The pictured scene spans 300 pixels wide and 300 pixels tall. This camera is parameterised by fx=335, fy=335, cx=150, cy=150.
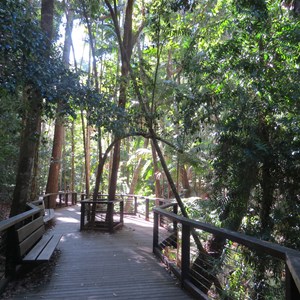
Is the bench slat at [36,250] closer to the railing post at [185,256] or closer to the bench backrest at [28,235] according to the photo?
the bench backrest at [28,235]

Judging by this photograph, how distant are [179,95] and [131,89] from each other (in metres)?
2.51

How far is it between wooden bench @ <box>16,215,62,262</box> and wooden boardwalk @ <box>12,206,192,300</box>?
373 mm

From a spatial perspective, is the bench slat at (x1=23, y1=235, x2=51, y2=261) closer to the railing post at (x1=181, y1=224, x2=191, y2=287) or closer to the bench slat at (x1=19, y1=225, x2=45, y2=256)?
the bench slat at (x1=19, y1=225, x2=45, y2=256)

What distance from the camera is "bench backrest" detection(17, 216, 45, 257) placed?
15.7ft

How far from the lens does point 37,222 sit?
20.2 ft

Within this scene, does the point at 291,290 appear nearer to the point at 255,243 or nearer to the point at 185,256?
the point at 255,243

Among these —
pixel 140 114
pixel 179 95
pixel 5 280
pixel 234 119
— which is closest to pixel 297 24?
pixel 234 119

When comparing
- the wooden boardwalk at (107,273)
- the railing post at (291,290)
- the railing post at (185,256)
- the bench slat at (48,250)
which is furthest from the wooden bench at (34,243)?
the railing post at (291,290)

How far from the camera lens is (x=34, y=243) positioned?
5.88 m

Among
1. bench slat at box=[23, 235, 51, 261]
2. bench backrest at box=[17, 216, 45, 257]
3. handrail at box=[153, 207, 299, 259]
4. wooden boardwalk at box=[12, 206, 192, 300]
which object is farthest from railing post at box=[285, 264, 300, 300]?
bench backrest at box=[17, 216, 45, 257]

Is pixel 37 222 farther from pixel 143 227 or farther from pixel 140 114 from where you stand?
pixel 143 227

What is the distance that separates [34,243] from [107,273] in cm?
148

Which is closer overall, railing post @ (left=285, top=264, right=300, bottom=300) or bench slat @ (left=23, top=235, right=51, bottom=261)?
railing post @ (left=285, top=264, right=300, bottom=300)

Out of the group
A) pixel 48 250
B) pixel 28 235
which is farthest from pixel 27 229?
pixel 48 250
